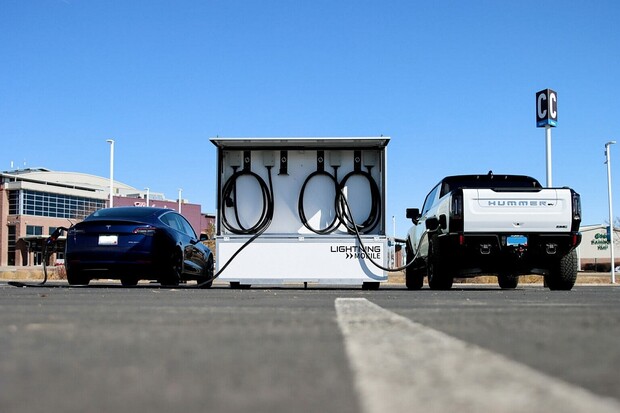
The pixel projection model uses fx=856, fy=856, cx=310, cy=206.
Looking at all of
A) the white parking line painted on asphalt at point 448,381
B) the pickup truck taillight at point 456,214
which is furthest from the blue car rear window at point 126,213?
the white parking line painted on asphalt at point 448,381

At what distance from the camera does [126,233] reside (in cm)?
1388

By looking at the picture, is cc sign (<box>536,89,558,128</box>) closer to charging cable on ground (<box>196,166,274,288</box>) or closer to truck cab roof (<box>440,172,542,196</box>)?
truck cab roof (<box>440,172,542,196</box>)

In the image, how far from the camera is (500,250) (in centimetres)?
1330

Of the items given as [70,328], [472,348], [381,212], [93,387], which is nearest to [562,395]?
[472,348]

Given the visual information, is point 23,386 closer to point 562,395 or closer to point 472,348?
point 562,395

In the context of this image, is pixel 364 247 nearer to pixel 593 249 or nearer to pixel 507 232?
pixel 507 232

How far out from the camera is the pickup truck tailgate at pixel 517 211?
1316cm

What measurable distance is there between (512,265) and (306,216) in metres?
3.80

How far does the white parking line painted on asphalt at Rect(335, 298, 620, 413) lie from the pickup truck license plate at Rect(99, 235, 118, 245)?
388 inches

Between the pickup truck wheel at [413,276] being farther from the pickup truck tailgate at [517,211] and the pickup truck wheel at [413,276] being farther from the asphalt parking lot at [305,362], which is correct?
the asphalt parking lot at [305,362]

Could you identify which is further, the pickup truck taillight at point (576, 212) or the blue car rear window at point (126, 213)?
the blue car rear window at point (126, 213)

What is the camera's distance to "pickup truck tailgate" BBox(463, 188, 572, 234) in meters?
13.2

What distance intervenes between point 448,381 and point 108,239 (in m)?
11.5

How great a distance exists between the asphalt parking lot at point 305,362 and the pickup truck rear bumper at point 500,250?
22.8 ft
